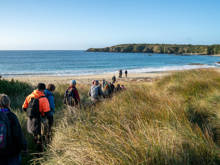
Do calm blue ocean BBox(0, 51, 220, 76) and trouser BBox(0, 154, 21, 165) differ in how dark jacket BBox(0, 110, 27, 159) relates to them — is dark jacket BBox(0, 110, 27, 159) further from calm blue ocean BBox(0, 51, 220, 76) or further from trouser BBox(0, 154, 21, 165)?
calm blue ocean BBox(0, 51, 220, 76)

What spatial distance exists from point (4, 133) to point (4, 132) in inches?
0.5

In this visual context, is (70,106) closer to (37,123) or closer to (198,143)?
(37,123)

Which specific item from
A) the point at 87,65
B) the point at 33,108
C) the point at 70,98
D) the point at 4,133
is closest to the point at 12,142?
the point at 4,133

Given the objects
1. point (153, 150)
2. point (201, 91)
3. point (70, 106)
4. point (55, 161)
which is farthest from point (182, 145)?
point (201, 91)

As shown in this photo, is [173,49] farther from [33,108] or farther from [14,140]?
[14,140]

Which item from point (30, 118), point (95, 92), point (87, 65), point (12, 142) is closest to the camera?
point (12, 142)

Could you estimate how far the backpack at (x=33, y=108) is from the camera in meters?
4.42

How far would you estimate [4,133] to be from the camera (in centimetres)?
280

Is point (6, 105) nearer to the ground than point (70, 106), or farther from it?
farther from it

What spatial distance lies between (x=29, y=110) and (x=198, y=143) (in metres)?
3.38

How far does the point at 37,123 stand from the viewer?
4.54 metres

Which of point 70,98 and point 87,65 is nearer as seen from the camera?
point 70,98

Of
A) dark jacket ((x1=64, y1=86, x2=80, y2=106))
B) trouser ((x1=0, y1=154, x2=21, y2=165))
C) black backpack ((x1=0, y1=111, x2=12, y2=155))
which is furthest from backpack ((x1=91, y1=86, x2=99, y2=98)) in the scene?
black backpack ((x1=0, y1=111, x2=12, y2=155))

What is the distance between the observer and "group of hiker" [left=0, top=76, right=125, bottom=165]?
9.44 ft
